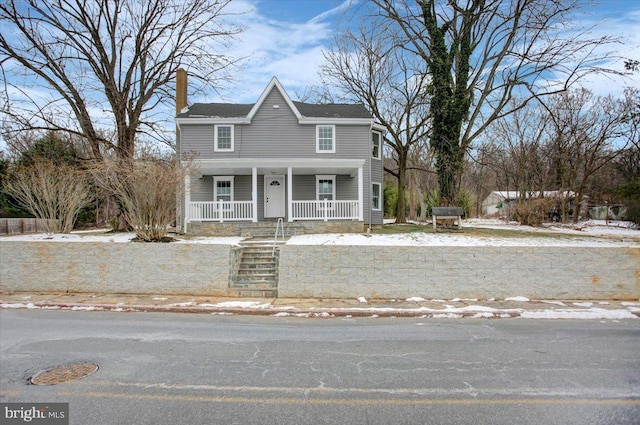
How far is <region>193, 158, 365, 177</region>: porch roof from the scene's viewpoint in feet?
56.6

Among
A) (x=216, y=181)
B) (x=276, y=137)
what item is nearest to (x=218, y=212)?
(x=216, y=181)

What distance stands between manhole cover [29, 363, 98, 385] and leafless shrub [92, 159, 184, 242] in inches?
293

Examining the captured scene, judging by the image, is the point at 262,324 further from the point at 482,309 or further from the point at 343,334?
the point at 482,309

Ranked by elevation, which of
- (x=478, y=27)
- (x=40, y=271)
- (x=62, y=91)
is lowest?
(x=40, y=271)

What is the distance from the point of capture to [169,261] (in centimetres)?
1017

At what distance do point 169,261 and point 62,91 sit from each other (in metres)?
13.3

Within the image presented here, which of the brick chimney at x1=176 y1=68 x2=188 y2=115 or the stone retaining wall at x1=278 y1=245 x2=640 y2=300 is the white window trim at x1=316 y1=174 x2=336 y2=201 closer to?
the brick chimney at x1=176 y1=68 x2=188 y2=115

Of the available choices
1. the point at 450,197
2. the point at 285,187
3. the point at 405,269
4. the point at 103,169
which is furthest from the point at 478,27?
the point at 103,169

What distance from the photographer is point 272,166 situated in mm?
17531

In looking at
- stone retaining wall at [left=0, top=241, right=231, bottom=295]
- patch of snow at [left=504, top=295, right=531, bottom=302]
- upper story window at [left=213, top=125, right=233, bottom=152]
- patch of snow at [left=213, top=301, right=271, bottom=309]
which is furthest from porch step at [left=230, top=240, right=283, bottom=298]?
upper story window at [left=213, top=125, right=233, bottom=152]

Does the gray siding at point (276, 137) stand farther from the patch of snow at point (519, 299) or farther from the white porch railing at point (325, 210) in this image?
the patch of snow at point (519, 299)

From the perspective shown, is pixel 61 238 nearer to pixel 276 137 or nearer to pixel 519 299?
pixel 276 137

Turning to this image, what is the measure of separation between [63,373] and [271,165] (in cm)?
1344

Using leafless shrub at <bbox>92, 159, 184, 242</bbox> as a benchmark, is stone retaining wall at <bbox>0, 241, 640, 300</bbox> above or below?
below
